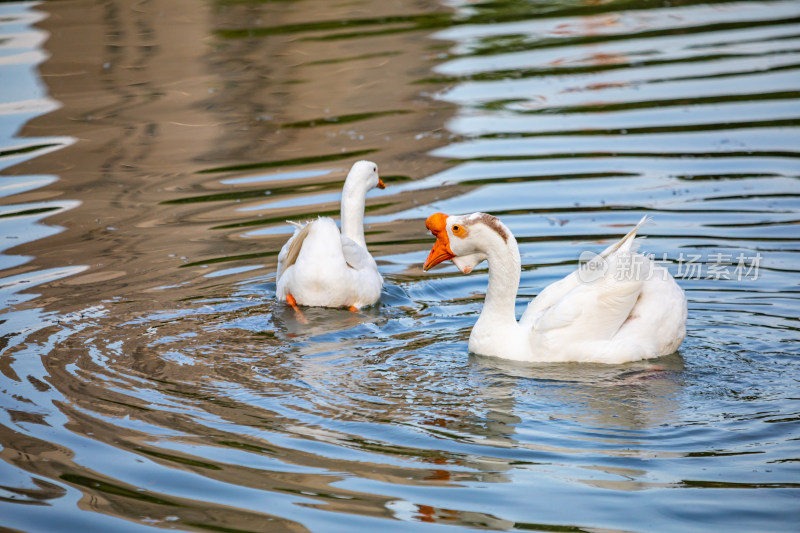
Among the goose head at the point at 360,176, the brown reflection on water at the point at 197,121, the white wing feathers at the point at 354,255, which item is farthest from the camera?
the brown reflection on water at the point at 197,121

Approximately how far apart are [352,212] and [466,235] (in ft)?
7.18

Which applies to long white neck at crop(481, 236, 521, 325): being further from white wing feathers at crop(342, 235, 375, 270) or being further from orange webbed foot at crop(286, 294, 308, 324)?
orange webbed foot at crop(286, 294, 308, 324)

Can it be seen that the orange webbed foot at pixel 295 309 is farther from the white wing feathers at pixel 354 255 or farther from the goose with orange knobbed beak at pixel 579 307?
the goose with orange knobbed beak at pixel 579 307

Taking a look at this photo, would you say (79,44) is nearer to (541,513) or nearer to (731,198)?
(731,198)

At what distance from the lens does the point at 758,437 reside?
18.2ft

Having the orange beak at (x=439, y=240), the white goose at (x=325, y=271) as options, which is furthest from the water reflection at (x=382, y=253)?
the orange beak at (x=439, y=240)

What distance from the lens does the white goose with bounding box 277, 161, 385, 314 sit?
824 centimetres

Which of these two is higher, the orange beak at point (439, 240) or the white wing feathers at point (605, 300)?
the orange beak at point (439, 240)

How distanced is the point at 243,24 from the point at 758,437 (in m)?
13.6

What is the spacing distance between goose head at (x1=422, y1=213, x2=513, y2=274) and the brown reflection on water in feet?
8.31

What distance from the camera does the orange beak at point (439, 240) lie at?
279 inches

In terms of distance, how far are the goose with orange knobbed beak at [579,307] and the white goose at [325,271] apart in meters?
1.26

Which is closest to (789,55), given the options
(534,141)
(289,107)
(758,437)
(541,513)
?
(534,141)

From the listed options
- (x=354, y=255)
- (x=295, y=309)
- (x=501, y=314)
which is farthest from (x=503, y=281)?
(x=295, y=309)
